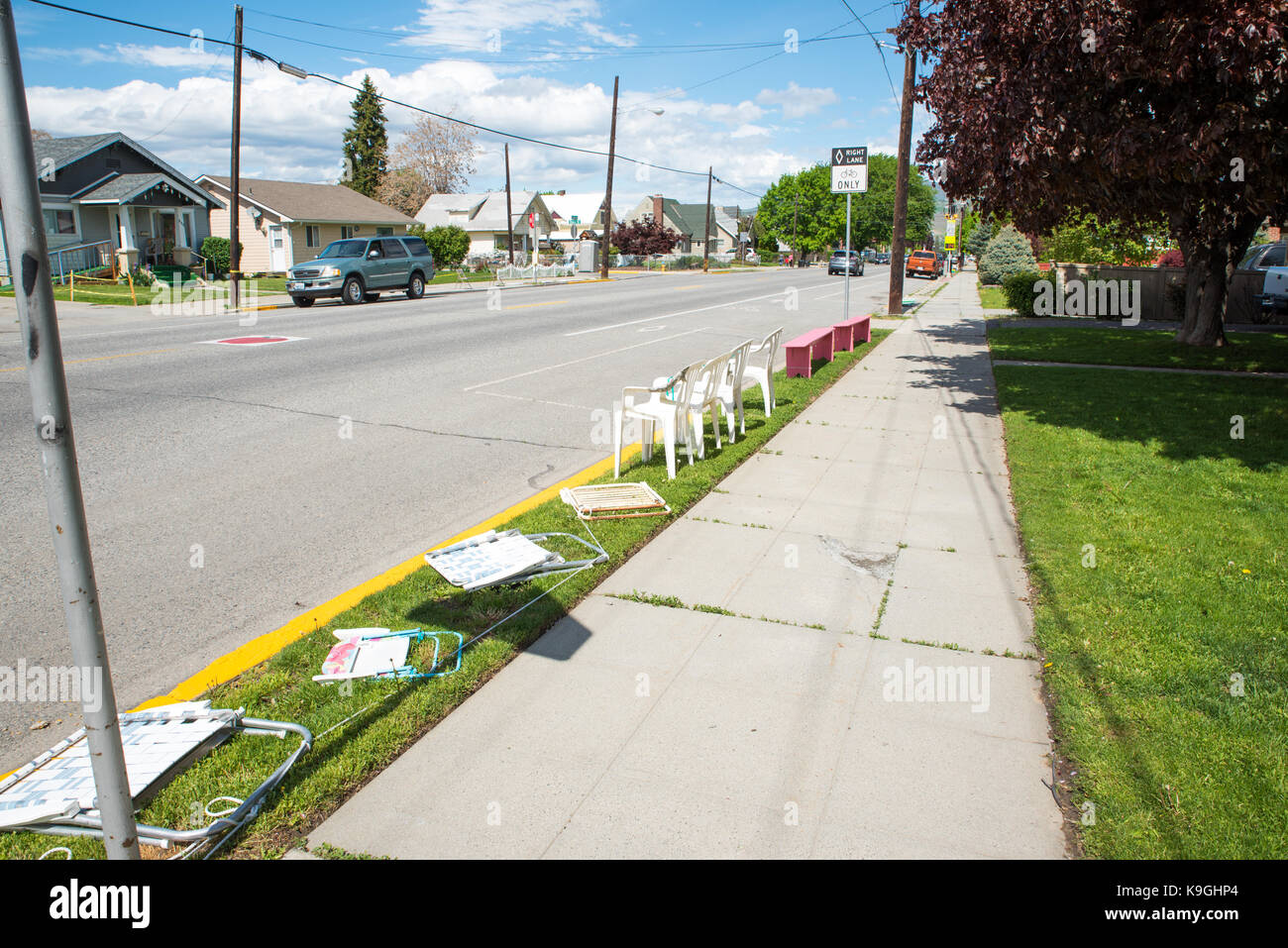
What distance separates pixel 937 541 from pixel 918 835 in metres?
3.38

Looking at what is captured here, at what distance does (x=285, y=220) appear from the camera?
42.7 meters

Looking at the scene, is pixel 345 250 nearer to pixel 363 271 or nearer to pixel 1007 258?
pixel 363 271

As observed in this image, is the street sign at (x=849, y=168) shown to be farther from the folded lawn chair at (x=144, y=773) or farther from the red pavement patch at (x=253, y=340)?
the folded lawn chair at (x=144, y=773)

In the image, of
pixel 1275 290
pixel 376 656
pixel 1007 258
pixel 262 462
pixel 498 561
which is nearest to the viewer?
pixel 376 656

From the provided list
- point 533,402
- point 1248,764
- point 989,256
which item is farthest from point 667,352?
point 989,256

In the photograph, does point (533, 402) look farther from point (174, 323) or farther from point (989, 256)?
point (989, 256)

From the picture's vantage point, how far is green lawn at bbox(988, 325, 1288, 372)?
14.3 meters

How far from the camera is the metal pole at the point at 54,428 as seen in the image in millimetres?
2186

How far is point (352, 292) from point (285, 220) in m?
20.2

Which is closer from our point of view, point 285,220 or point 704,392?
point 704,392

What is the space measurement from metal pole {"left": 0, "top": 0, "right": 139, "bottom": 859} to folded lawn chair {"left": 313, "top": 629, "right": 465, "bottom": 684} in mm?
1474

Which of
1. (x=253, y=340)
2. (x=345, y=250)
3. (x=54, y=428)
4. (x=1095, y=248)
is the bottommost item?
(x=253, y=340)

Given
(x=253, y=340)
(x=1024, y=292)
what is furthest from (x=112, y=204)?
(x=1024, y=292)

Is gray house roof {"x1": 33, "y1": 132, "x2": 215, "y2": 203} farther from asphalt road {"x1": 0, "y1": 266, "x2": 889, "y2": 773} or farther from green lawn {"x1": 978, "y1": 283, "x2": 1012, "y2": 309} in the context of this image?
green lawn {"x1": 978, "y1": 283, "x2": 1012, "y2": 309}
